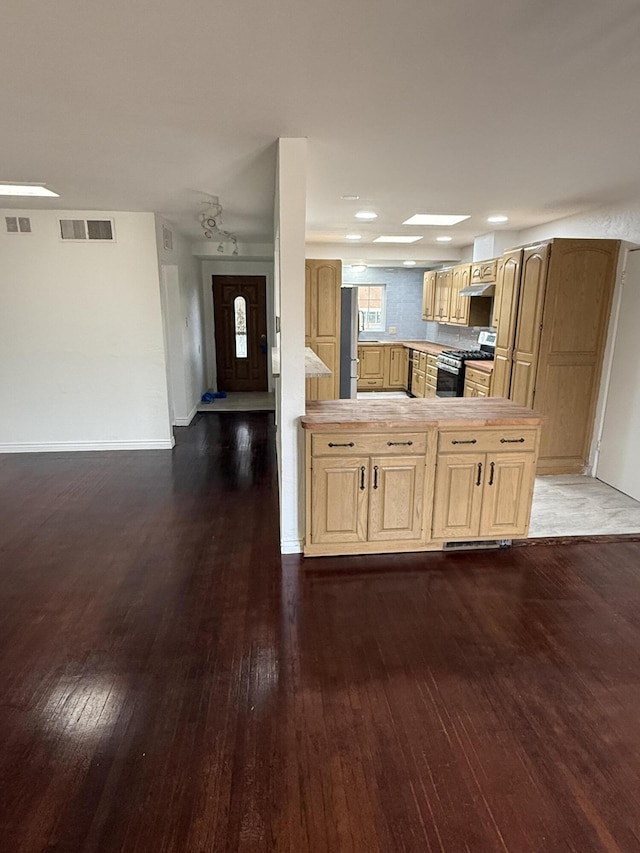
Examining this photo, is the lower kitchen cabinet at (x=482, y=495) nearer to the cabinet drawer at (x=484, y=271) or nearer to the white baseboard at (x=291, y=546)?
the white baseboard at (x=291, y=546)

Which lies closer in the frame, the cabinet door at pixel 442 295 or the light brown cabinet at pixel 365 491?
the light brown cabinet at pixel 365 491

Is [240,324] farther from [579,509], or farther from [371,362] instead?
[579,509]

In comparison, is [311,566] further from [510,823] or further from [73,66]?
[73,66]

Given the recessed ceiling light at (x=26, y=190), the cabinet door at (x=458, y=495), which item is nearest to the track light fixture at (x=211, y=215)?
the recessed ceiling light at (x=26, y=190)

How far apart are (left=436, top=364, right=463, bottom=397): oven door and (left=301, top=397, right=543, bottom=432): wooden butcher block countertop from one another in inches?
112

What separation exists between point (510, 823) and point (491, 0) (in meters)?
2.52

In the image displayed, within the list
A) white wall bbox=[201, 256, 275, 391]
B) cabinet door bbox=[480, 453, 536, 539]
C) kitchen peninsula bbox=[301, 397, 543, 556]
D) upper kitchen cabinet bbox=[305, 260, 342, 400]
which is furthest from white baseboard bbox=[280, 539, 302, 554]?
white wall bbox=[201, 256, 275, 391]

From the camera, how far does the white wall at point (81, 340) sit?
190 inches

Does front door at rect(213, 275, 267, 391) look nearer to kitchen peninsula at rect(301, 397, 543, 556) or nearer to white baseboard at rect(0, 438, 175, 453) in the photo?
white baseboard at rect(0, 438, 175, 453)

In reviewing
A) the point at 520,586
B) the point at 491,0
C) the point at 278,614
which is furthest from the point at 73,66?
the point at 520,586

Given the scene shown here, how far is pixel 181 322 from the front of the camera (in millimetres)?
6340

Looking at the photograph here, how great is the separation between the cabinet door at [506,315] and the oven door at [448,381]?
1.04 m

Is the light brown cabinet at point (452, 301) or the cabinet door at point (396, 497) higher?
the light brown cabinet at point (452, 301)

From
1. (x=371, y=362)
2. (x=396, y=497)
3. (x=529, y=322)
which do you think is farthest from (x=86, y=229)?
(x=371, y=362)
